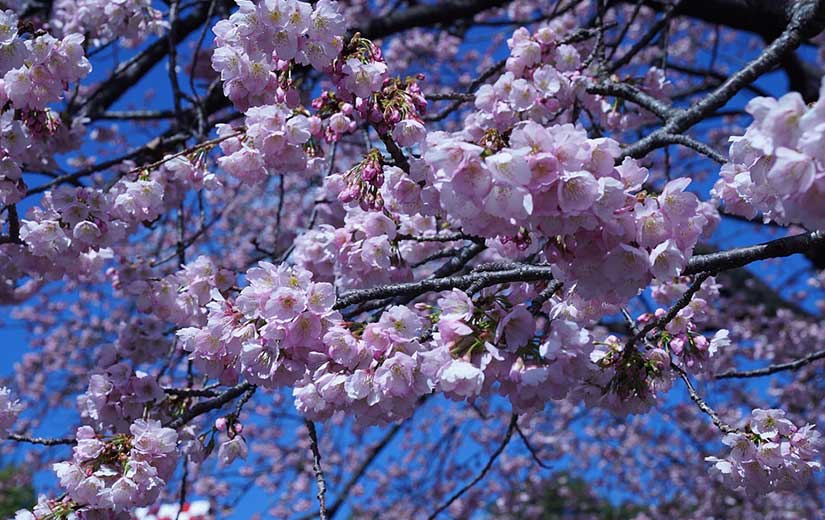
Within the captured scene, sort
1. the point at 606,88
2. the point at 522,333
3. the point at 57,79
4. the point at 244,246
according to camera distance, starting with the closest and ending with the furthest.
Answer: the point at 522,333, the point at 57,79, the point at 606,88, the point at 244,246

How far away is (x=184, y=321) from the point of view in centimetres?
242

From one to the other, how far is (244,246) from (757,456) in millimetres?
6870

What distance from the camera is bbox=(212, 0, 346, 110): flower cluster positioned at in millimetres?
1798

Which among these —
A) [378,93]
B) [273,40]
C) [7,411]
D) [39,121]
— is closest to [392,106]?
[378,93]

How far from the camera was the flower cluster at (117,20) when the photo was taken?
3051mm

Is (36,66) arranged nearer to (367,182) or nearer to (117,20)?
(117,20)

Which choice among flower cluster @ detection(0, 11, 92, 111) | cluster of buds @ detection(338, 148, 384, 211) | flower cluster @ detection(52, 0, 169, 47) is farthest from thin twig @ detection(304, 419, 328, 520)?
flower cluster @ detection(52, 0, 169, 47)

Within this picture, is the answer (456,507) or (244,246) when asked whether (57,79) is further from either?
(456,507)

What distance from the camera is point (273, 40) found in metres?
1.86

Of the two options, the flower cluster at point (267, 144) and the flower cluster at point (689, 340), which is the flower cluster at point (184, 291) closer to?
the flower cluster at point (267, 144)

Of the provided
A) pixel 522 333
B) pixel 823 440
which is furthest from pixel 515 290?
pixel 823 440

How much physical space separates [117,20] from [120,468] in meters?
2.15

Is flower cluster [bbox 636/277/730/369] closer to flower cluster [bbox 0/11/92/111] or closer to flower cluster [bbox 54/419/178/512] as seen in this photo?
flower cluster [bbox 54/419/178/512]

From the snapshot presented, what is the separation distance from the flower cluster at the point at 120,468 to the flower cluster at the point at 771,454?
57.7 inches
